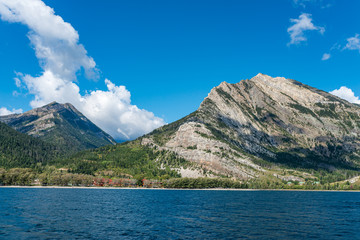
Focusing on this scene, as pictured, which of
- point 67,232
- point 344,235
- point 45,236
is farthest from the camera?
point 344,235

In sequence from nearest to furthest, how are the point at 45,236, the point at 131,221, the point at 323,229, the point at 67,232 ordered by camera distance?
1. the point at 45,236
2. the point at 67,232
3. the point at 323,229
4. the point at 131,221

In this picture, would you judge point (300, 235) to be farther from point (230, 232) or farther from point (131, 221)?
point (131, 221)

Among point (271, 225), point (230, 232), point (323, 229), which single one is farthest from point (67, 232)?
point (323, 229)

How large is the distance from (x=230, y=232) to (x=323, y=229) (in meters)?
30.7

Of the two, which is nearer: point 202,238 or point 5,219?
point 202,238

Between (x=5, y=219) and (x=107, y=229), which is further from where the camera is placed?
(x=5, y=219)

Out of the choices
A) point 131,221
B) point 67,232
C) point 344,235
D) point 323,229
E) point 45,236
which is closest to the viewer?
point 45,236

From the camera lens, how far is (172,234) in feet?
220

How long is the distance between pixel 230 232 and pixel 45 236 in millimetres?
44961

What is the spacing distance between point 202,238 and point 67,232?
3324cm

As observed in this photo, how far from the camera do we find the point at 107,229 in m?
71.8

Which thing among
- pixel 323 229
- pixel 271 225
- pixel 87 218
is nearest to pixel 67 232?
pixel 87 218

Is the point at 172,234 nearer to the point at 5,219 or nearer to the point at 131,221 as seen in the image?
the point at 131,221

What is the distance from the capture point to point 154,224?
8175 cm
